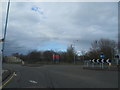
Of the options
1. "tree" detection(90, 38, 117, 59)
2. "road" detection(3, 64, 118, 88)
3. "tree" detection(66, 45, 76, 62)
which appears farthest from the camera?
"tree" detection(66, 45, 76, 62)

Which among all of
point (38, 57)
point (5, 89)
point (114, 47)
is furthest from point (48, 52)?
point (5, 89)

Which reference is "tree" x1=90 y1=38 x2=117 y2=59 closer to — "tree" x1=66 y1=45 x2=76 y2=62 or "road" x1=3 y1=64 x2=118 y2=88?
"tree" x1=66 y1=45 x2=76 y2=62

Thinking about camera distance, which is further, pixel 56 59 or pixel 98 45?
pixel 56 59

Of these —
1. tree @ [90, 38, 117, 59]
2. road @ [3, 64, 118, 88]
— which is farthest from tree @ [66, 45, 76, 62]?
road @ [3, 64, 118, 88]

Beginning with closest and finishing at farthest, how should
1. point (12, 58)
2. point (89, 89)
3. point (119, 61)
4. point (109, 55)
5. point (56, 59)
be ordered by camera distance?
point (89, 89) → point (119, 61) → point (109, 55) → point (56, 59) → point (12, 58)

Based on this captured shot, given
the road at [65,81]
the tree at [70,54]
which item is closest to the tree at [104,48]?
the tree at [70,54]

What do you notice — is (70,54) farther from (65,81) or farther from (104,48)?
(65,81)

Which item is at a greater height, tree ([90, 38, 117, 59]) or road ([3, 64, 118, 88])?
tree ([90, 38, 117, 59])

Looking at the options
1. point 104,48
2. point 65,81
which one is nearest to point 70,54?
point 104,48

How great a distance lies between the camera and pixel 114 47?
332 ft

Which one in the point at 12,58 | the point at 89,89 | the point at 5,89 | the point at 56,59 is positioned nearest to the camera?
the point at 89,89

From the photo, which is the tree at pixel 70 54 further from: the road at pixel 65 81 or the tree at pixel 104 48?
the road at pixel 65 81

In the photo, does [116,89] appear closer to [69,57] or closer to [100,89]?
[100,89]

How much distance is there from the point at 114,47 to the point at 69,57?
73.8ft
